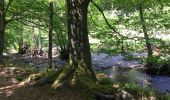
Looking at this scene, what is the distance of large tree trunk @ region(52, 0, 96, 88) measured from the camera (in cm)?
976

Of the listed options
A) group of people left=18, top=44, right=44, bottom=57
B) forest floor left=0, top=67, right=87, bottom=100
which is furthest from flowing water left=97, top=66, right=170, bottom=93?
group of people left=18, top=44, right=44, bottom=57

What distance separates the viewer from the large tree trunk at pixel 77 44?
9758 mm

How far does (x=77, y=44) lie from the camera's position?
9.82m

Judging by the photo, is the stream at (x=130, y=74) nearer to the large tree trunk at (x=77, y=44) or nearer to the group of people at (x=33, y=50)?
the large tree trunk at (x=77, y=44)

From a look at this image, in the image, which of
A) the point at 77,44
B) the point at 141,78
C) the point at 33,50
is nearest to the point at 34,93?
the point at 77,44

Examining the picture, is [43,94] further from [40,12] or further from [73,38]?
[40,12]

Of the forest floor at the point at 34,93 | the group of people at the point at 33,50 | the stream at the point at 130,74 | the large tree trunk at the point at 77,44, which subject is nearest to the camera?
the forest floor at the point at 34,93

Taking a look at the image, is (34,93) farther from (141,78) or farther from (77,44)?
(141,78)

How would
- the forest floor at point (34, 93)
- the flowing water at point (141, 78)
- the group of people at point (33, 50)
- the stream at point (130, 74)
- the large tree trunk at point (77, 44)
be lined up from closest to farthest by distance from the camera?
the forest floor at point (34, 93) < the large tree trunk at point (77, 44) < the flowing water at point (141, 78) < the stream at point (130, 74) < the group of people at point (33, 50)

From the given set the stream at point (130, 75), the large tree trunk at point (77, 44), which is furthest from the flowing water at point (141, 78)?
the large tree trunk at point (77, 44)

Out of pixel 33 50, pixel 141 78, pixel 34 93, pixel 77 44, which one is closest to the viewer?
pixel 34 93

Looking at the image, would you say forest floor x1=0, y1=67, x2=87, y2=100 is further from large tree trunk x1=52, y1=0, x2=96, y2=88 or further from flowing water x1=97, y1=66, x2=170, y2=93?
flowing water x1=97, y1=66, x2=170, y2=93

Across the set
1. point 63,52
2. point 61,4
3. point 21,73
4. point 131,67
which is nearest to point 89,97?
point 21,73

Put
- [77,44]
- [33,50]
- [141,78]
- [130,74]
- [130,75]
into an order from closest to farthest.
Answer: [77,44] → [141,78] → [130,75] → [130,74] → [33,50]
